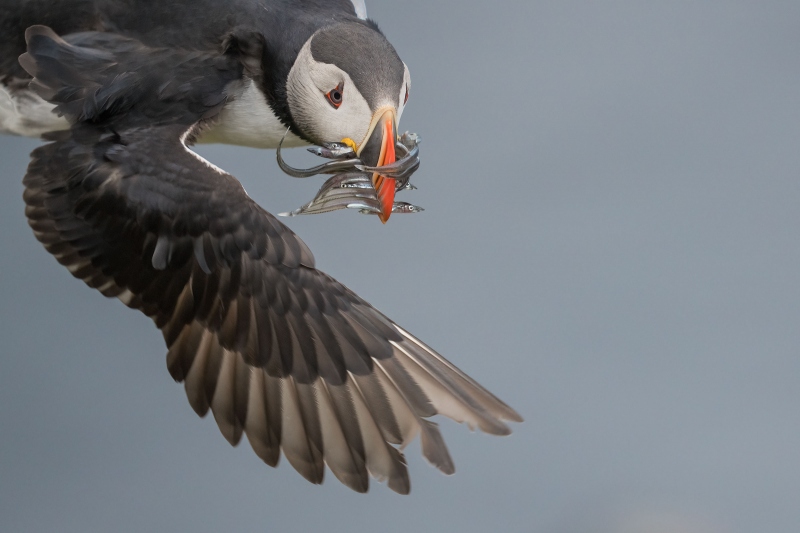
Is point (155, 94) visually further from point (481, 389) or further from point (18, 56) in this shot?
point (481, 389)

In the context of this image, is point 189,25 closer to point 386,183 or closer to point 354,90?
point 354,90

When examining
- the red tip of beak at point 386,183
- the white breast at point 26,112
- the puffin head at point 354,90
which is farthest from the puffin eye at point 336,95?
the white breast at point 26,112

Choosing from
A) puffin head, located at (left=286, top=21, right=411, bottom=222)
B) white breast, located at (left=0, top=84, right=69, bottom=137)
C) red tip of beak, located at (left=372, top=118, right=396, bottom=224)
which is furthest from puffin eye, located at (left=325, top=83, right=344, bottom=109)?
white breast, located at (left=0, top=84, right=69, bottom=137)

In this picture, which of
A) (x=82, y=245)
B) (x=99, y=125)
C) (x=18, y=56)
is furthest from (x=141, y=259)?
(x=18, y=56)

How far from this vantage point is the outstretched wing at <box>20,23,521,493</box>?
1495 mm

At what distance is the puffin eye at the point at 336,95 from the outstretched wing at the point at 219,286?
184 millimetres

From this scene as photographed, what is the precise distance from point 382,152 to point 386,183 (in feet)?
A: 0.16

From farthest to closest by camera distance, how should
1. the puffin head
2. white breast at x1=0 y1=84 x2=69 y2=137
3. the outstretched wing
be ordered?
1. white breast at x1=0 y1=84 x2=69 y2=137
2. the puffin head
3. the outstretched wing

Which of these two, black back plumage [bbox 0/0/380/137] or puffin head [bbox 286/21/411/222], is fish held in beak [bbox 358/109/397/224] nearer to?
puffin head [bbox 286/21/411/222]

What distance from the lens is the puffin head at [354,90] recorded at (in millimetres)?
1596

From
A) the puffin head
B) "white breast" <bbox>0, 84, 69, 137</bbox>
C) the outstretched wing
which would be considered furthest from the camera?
"white breast" <bbox>0, 84, 69, 137</bbox>

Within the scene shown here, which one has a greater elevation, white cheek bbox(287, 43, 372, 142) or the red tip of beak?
white cheek bbox(287, 43, 372, 142)

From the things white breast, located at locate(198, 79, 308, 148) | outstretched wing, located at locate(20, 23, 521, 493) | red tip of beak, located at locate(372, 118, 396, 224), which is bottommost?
outstretched wing, located at locate(20, 23, 521, 493)

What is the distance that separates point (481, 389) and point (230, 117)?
2.10 ft
